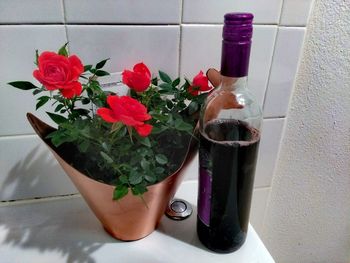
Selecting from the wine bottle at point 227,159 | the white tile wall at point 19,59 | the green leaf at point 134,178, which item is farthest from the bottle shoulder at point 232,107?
the white tile wall at point 19,59

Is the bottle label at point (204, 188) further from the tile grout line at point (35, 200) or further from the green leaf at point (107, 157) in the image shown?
the tile grout line at point (35, 200)

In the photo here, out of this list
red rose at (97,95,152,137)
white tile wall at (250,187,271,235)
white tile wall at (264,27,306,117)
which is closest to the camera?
red rose at (97,95,152,137)

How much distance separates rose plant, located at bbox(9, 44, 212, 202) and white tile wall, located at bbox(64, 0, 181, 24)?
90 mm

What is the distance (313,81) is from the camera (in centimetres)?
55

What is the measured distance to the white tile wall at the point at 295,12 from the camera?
1.55 ft

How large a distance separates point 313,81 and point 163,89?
11.8 inches

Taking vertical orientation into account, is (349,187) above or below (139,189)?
below

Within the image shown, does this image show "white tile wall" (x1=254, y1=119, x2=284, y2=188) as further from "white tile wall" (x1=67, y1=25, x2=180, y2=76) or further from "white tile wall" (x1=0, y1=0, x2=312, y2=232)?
"white tile wall" (x1=67, y1=25, x2=180, y2=76)

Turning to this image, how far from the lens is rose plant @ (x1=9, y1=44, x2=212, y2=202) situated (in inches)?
12.2

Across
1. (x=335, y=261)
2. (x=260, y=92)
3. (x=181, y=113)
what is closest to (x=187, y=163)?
(x=181, y=113)

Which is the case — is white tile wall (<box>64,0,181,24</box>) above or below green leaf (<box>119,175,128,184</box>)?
above

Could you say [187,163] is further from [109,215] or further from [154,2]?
[154,2]

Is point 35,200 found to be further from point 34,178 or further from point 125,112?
point 125,112

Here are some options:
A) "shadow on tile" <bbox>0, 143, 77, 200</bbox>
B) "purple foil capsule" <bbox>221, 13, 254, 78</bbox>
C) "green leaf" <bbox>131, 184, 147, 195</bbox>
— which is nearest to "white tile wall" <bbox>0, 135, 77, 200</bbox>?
"shadow on tile" <bbox>0, 143, 77, 200</bbox>
